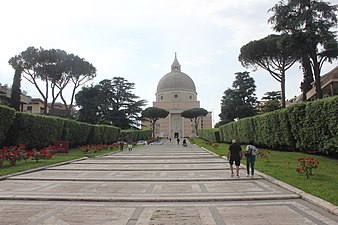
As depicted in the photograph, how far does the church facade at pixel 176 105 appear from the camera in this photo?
248ft

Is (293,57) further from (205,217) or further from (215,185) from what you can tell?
(205,217)

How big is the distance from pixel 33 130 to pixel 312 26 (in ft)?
68.2

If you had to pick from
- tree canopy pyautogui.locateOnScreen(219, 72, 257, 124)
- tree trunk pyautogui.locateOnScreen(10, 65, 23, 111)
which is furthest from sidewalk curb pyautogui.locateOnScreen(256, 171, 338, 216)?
tree canopy pyautogui.locateOnScreen(219, 72, 257, 124)

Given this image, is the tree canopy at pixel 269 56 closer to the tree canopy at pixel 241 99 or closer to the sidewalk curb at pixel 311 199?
the tree canopy at pixel 241 99

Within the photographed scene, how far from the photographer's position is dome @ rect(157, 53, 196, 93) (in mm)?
77125

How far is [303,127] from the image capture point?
42.7 feet

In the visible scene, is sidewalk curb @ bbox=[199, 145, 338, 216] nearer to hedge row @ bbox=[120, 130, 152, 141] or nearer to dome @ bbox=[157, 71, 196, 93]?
hedge row @ bbox=[120, 130, 152, 141]

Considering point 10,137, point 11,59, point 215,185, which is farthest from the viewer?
point 11,59

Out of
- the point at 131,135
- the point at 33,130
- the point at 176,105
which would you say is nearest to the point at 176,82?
the point at 176,105

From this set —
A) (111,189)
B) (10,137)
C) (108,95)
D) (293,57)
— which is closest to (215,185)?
(111,189)

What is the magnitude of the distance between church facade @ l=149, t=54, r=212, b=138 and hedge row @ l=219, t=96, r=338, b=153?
54897mm

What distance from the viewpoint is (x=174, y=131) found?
76312 mm

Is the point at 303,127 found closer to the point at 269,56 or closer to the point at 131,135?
the point at 269,56

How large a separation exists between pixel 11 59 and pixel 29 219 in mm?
34424
